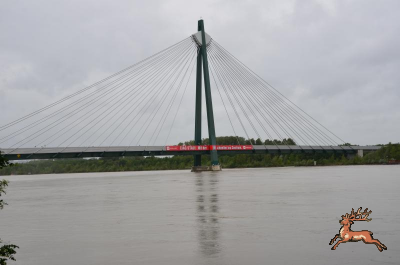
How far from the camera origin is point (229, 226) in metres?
16.8

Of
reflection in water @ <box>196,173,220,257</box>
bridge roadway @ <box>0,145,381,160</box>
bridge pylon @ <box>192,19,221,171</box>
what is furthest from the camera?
bridge pylon @ <box>192,19,221,171</box>

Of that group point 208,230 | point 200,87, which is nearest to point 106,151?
A: point 200,87

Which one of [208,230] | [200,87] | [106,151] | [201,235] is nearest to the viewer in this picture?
[201,235]

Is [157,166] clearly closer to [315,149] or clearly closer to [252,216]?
[315,149]

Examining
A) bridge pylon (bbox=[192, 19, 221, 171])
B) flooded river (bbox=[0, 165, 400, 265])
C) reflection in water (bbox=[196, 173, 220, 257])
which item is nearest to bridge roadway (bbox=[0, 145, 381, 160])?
bridge pylon (bbox=[192, 19, 221, 171])

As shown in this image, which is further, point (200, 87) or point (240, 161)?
point (240, 161)

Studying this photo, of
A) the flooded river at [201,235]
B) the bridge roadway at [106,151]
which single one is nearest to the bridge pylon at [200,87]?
the bridge roadway at [106,151]

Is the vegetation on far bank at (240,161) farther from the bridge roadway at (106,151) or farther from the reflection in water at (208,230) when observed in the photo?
the reflection in water at (208,230)

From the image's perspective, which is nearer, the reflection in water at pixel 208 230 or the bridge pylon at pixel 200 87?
A: the reflection in water at pixel 208 230

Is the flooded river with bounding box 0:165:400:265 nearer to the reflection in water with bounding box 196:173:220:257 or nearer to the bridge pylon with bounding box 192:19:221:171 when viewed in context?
the reflection in water with bounding box 196:173:220:257

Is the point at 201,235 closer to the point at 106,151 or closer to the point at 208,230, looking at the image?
the point at 208,230

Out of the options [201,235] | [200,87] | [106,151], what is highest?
[200,87]

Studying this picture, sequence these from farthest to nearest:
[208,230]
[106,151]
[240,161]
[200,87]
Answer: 1. [240,161]
2. [106,151]
3. [200,87]
4. [208,230]

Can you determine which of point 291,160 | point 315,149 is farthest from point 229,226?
point 291,160
